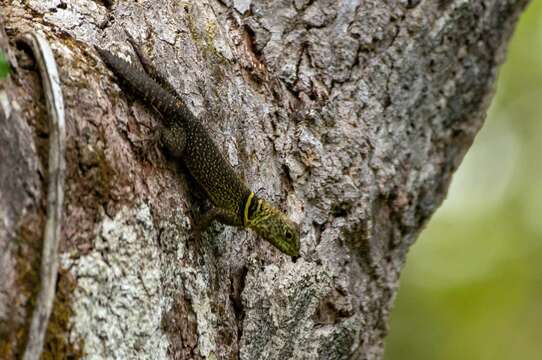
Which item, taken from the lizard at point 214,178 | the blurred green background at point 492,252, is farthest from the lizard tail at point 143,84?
the blurred green background at point 492,252

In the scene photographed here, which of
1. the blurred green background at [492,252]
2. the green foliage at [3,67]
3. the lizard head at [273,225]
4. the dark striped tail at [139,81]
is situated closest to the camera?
the green foliage at [3,67]

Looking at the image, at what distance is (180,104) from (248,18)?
73 centimetres

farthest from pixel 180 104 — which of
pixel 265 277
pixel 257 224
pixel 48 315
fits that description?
pixel 48 315

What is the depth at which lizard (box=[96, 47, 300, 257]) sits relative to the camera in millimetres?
2908

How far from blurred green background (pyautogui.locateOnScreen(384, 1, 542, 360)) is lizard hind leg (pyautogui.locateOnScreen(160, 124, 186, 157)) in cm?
857

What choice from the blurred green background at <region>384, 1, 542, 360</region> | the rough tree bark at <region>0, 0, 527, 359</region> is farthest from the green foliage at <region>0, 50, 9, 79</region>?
the blurred green background at <region>384, 1, 542, 360</region>

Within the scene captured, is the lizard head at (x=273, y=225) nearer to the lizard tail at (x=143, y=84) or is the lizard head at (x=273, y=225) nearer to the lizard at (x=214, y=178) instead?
the lizard at (x=214, y=178)

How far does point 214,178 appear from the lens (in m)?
3.25

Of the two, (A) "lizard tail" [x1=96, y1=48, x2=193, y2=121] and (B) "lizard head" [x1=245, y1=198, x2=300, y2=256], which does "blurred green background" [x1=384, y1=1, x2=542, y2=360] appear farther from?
(A) "lizard tail" [x1=96, y1=48, x2=193, y2=121]

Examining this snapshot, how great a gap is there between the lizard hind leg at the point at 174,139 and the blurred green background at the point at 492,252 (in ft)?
28.1

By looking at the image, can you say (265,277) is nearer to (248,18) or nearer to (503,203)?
(248,18)

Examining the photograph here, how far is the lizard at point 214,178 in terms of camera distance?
2908mm

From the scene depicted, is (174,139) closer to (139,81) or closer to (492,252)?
(139,81)

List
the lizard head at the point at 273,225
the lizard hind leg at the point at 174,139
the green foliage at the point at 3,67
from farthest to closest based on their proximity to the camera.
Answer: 1. the lizard head at the point at 273,225
2. the lizard hind leg at the point at 174,139
3. the green foliage at the point at 3,67
